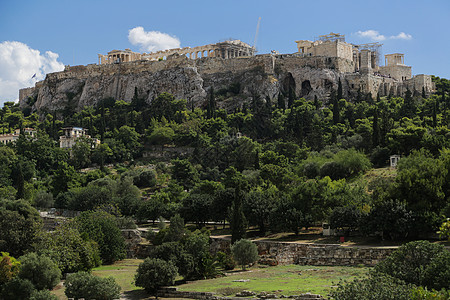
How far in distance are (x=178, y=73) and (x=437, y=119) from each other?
56.1m

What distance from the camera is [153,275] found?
38.0 metres

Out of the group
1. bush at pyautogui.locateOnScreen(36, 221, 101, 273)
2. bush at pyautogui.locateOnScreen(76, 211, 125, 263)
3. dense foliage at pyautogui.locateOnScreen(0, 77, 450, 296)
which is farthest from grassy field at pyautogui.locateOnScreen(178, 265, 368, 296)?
bush at pyautogui.locateOnScreen(76, 211, 125, 263)

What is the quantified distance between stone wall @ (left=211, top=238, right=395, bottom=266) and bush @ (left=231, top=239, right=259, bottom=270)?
1.61m

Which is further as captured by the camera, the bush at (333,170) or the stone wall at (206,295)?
the bush at (333,170)

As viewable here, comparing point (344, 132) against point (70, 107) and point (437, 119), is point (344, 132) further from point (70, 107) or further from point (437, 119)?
point (70, 107)

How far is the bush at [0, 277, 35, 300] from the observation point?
36969 mm

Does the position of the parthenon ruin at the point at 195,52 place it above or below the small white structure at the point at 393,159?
above

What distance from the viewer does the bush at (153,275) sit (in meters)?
38.0

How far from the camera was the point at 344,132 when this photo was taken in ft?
277

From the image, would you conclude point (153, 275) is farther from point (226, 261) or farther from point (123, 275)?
point (226, 261)

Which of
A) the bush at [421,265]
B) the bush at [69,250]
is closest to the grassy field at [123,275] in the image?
the bush at [69,250]

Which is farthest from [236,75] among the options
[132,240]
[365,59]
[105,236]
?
[105,236]

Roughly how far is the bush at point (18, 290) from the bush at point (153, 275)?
661 centimetres

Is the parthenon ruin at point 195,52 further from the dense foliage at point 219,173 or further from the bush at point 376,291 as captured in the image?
the bush at point 376,291
